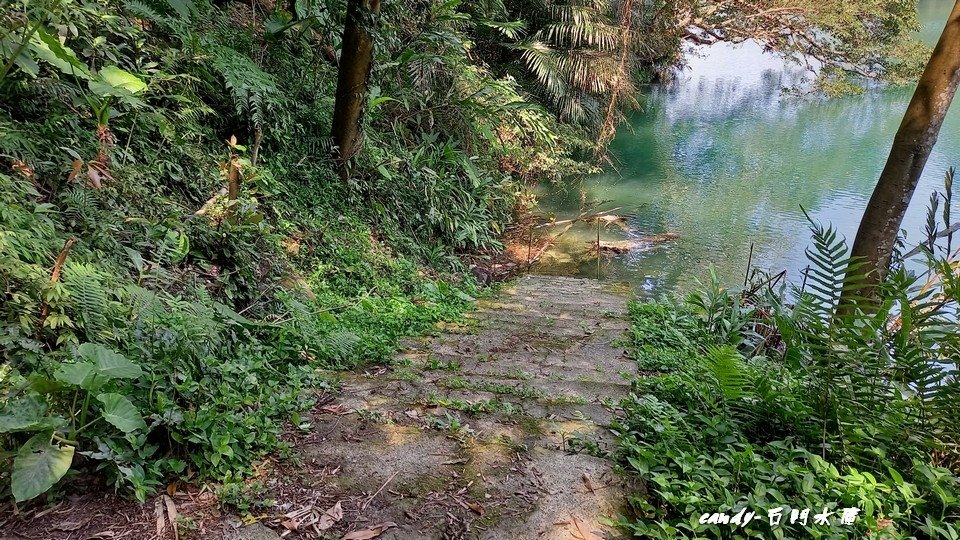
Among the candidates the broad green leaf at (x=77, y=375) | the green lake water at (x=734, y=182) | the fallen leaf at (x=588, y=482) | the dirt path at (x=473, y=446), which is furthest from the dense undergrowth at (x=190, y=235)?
the green lake water at (x=734, y=182)

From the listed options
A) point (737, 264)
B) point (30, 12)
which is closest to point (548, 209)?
point (737, 264)

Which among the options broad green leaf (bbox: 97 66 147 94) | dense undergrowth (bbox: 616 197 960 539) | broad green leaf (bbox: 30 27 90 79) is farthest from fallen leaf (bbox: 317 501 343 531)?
broad green leaf (bbox: 97 66 147 94)

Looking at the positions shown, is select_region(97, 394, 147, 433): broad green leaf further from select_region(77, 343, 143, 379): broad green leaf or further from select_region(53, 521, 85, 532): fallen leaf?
select_region(53, 521, 85, 532): fallen leaf

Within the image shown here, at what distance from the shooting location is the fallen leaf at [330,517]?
4.68 ft

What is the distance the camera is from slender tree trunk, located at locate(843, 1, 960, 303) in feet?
10.7

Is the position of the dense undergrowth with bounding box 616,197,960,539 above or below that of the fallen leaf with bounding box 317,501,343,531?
above

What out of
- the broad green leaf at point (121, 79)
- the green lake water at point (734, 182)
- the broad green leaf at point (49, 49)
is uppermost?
the broad green leaf at point (49, 49)

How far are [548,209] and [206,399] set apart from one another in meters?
7.23

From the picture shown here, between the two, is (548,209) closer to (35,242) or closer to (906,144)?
(906,144)

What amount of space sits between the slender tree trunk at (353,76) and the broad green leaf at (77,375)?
3352 mm

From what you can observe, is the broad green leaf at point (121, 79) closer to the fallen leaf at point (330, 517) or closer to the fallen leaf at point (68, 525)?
the fallen leaf at point (68, 525)

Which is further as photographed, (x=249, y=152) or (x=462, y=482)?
(x=249, y=152)

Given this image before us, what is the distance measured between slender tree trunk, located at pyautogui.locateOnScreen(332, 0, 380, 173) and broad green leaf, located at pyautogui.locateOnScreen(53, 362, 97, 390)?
3.35 metres

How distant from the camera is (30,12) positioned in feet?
8.04
